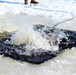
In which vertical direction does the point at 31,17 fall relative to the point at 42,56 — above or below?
below

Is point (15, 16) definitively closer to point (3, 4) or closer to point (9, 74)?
point (3, 4)

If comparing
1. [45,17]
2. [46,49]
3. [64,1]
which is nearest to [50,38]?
[46,49]

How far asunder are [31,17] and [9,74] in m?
2.66

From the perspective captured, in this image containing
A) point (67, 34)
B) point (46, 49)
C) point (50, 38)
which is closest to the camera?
point (46, 49)

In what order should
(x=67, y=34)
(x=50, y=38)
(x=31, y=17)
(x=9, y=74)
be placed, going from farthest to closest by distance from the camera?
(x=31, y=17) → (x=67, y=34) → (x=50, y=38) → (x=9, y=74)

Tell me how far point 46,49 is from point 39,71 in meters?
0.55

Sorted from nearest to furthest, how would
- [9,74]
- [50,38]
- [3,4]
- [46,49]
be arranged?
1. [9,74]
2. [46,49]
3. [50,38]
4. [3,4]

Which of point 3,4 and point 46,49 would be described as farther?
point 3,4

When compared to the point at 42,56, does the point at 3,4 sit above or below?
below

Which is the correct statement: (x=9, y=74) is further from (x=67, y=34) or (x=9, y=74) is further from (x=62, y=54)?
(x=67, y=34)

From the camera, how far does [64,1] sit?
6.38 m

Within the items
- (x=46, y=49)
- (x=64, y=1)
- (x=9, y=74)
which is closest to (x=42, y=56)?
(x=46, y=49)

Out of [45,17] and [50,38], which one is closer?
[50,38]

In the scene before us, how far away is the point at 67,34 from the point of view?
13.0 feet
